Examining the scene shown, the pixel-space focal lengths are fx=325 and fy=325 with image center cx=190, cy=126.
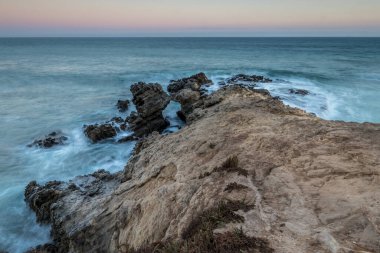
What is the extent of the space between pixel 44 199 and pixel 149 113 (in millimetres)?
12274

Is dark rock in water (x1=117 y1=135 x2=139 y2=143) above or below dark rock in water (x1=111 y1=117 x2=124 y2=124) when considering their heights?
below

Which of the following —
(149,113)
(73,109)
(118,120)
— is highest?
(149,113)

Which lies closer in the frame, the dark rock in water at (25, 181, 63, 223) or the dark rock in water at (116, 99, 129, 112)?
the dark rock in water at (25, 181, 63, 223)

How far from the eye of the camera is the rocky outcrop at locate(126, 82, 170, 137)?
2597cm

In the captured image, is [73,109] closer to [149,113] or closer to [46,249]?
[149,113]

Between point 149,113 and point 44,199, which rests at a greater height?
point 149,113

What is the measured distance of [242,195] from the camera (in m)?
7.89

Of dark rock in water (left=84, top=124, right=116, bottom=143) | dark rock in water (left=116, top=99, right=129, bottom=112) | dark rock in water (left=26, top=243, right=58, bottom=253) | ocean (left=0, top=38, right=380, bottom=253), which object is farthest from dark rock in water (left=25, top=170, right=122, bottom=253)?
dark rock in water (left=116, top=99, right=129, bottom=112)

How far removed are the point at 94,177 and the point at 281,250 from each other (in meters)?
12.7

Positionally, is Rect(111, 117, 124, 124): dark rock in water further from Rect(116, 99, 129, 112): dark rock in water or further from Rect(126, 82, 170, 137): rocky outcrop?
Rect(116, 99, 129, 112): dark rock in water

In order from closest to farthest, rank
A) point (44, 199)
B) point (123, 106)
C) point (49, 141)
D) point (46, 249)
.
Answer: point (46, 249), point (44, 199), point (49, 141), point (123, 106)

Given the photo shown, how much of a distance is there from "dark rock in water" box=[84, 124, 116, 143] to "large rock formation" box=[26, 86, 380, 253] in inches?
424

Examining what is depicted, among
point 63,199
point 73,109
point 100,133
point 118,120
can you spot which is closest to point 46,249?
point 63,199

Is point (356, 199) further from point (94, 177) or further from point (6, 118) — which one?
point (6, 118)
